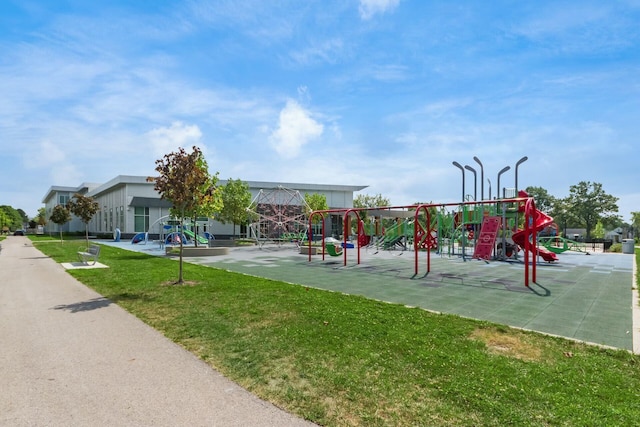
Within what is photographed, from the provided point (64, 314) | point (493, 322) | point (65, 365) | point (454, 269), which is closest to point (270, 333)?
point (65, 365)

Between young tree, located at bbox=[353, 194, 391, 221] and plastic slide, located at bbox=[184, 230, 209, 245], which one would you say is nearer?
plastic slide, located at bbox=[184, 230, 209, 245]

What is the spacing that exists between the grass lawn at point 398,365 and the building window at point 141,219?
42.3m

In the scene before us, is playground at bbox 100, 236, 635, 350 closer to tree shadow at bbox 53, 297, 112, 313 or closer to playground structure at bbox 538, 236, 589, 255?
tree shadow at bbox 53, 297, 112, 313

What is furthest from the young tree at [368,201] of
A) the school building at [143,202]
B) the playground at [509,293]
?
the playground at [509,293]

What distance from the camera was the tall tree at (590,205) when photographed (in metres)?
65.7

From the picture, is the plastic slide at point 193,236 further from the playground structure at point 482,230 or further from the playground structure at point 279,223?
the playground structure at point 482,230

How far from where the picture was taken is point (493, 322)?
6.82 metres

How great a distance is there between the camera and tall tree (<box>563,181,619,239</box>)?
→ 65688 mm

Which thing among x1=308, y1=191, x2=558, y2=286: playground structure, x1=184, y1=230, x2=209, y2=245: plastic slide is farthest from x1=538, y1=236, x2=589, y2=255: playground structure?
x1=184, y1=230, x2=209, y2=245: plastic slide

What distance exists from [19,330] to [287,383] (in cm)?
527

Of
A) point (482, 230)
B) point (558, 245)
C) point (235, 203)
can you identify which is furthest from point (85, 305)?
point (558, 245)

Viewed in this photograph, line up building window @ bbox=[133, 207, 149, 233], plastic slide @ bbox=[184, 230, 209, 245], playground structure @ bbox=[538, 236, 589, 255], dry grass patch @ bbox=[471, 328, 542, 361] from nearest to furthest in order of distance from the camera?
dry grass patch @ bbox=[471, 328, 542, 361] → playground structure @ bbox=[538, 236, 589, 255] → plastic slide @ bbox=[184, 230, 209, 245] → building window @ bbox=[133, 207, 149, 233]

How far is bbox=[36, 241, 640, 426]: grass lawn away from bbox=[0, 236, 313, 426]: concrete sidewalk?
29cm

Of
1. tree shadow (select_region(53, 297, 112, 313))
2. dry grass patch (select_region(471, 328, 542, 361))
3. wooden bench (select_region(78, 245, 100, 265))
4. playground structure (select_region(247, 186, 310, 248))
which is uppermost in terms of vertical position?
playground structure (select_region(247, 186, 310, 248))
